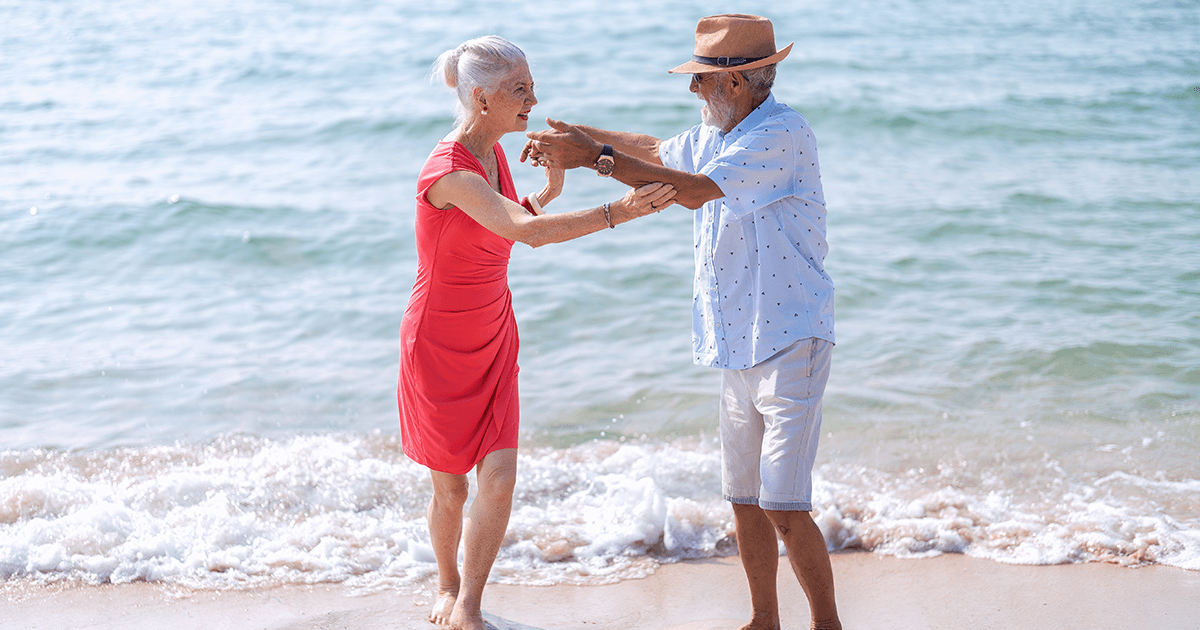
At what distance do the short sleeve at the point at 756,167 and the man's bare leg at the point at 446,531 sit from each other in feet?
4.69

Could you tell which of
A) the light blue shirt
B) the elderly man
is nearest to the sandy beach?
the elderly man

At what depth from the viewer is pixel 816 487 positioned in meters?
4.69

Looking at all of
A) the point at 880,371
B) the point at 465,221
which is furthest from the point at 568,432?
the point at 465,221

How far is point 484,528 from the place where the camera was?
3.33m

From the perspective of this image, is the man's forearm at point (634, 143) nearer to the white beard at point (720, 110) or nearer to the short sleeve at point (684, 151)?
the short sleeve at point (684, 151)

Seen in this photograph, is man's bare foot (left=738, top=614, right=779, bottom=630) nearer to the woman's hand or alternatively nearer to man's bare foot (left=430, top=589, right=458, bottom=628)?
man's bare foot (left=430, top=589, right=458, bottom=628)

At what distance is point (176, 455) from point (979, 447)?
14.3 ft

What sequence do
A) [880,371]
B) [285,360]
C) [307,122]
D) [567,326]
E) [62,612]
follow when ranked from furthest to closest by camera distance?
1. [307,122]
2. [567,326]
3. [285,360]
4. [880,371]
5. [62,612]

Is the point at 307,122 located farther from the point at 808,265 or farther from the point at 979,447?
the point at 808,265

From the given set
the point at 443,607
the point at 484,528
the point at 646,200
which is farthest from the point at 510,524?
the point at 646,200

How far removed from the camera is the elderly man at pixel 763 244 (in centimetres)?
291

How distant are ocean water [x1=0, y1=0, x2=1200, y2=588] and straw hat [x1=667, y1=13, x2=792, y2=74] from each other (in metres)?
2.14

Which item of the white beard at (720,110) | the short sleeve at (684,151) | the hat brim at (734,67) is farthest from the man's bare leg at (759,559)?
the hat brim at (734,67)

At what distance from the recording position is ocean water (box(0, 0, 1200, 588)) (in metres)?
4.35
